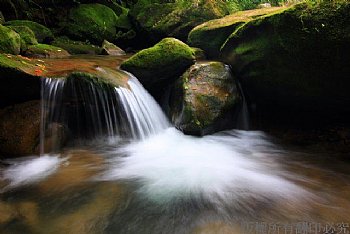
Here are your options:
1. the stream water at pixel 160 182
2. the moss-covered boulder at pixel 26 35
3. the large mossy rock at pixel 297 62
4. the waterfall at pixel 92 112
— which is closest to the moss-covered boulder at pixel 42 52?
the moss-covered boulder at pixel 26 35

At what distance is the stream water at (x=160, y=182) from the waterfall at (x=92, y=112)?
22 mm

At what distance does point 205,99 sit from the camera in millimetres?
5898

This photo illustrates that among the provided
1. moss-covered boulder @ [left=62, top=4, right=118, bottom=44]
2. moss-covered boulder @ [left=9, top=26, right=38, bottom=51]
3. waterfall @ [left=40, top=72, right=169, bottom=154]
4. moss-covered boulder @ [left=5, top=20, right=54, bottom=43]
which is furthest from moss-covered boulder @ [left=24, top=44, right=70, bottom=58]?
waterfall @ [left=40, top=72, right=169, bottom=154]

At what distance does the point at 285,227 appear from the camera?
2.83 meters

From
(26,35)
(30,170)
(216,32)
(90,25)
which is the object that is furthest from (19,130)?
(90,25)

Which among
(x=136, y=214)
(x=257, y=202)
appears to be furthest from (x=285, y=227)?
(x=136, y=214)

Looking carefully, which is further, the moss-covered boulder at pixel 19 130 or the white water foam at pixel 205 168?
the moss-covered boulder at pixel 19 130

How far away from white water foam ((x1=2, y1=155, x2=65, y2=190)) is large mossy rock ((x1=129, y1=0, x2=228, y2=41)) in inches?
300

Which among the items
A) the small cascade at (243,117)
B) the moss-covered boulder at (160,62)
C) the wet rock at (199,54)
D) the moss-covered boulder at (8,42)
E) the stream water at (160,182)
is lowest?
the stream water at (160,182)

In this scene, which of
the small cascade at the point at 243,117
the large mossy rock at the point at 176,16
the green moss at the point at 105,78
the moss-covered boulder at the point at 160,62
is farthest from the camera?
the large mossy rock at the point at 176,16

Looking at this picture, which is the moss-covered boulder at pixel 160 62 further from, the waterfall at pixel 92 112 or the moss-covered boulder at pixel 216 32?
the moss-covered boulder at pixel 216 32

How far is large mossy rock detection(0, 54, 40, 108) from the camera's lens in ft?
15.0

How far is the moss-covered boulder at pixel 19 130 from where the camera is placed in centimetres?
484

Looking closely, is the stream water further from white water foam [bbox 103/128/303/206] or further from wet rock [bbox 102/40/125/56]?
wet rock [bbox 102/40/125/56]
